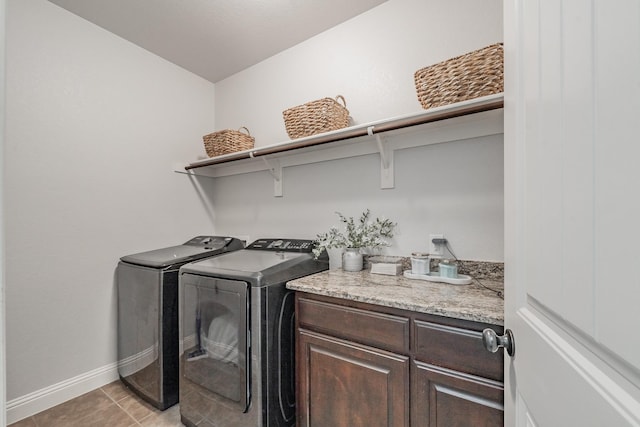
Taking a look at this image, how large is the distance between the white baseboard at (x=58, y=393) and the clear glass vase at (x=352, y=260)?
197 cm

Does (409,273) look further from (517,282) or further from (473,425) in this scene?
(517,282)

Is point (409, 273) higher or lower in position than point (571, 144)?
lower

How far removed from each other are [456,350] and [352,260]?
2.77ft

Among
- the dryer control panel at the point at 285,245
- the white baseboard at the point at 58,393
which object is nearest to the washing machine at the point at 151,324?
the white baseboard at the point at 58,393

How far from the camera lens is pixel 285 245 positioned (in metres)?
2.01

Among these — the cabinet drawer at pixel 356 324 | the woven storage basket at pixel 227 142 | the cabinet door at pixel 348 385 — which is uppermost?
the woven storage basket at pixel 227 142

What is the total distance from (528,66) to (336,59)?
174cm

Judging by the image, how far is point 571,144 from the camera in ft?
1.39

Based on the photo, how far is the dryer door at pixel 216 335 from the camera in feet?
4.52

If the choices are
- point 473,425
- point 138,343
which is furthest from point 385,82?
point 138,343

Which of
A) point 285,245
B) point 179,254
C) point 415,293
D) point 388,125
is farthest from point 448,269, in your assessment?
point 179,254

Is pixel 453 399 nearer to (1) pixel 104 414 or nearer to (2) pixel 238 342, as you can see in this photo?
(2) pixel 238 342

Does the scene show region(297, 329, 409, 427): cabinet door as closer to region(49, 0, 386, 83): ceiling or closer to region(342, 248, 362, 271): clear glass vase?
region(342, 248, 362, 271): clear glass vase

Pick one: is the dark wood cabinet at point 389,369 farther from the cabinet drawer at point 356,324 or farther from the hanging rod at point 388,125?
the hanging rod at point 388,125
